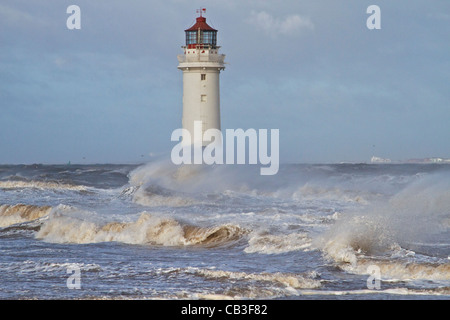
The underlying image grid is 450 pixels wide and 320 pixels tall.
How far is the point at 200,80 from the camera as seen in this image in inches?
1052

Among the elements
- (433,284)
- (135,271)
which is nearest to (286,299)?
(433,284)

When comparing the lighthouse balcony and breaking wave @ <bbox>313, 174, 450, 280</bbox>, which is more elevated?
the lighthouse balcony

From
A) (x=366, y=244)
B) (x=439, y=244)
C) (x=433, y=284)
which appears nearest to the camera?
(x=433, y=284)

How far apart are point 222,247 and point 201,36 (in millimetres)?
13731

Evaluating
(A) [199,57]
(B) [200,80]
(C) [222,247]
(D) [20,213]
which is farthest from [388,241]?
(A) [199,57]

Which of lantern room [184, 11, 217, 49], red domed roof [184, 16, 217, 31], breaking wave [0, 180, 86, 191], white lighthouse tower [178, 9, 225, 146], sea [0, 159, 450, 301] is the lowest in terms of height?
sea [0, 159, 450, 301]

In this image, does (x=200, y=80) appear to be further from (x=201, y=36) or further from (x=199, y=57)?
(x=201, y=36)

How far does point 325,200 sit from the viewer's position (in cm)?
2519

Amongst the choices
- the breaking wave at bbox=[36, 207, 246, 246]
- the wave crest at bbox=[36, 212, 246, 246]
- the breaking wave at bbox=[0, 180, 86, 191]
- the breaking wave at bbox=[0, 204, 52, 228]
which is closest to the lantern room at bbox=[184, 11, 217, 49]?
the breaking wave at bbox=[0, 180, 86, 191]

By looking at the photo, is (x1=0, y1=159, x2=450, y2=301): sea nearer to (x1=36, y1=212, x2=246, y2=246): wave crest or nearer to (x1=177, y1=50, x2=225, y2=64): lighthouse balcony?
(x1=36, y1=212, x2=246, y2=246): wave crest

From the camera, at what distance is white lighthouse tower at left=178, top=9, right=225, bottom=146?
2645 cm

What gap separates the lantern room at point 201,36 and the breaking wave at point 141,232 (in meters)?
Result: 10.8
